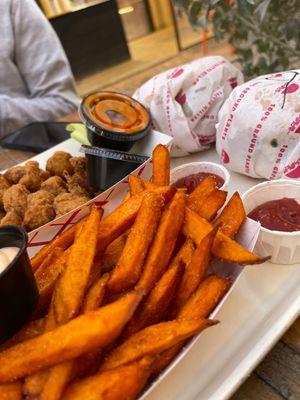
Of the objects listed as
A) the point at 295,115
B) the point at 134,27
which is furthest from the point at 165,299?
the point at 134,27

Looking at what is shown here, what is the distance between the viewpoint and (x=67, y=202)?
5.05ft

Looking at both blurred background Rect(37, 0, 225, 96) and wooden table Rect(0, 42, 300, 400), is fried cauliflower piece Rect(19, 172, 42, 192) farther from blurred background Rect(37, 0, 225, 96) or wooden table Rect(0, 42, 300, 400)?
blurred background Rect(37, 0, 225, 96)

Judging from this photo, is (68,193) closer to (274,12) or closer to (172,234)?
(172,234)

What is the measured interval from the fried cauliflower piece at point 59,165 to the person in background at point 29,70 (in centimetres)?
106

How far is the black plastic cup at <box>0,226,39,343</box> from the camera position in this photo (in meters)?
0.86

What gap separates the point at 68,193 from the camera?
1.64m

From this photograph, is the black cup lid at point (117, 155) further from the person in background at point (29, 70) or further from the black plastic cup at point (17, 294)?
the person in background at point (29, 70)

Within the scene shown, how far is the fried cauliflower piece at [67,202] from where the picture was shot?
150 centimetres

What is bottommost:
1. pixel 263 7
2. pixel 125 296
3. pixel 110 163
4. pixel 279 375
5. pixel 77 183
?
pixel 279 375

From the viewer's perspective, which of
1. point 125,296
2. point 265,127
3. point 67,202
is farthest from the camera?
point 67,202

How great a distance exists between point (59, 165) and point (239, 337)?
113cm

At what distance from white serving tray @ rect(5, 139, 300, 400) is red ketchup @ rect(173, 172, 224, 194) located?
0.39 metres

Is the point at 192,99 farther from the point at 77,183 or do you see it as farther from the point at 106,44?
the point at 106,44

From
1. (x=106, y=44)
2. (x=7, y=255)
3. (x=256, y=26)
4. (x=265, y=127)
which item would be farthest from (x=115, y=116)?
(x=106, y=44)
